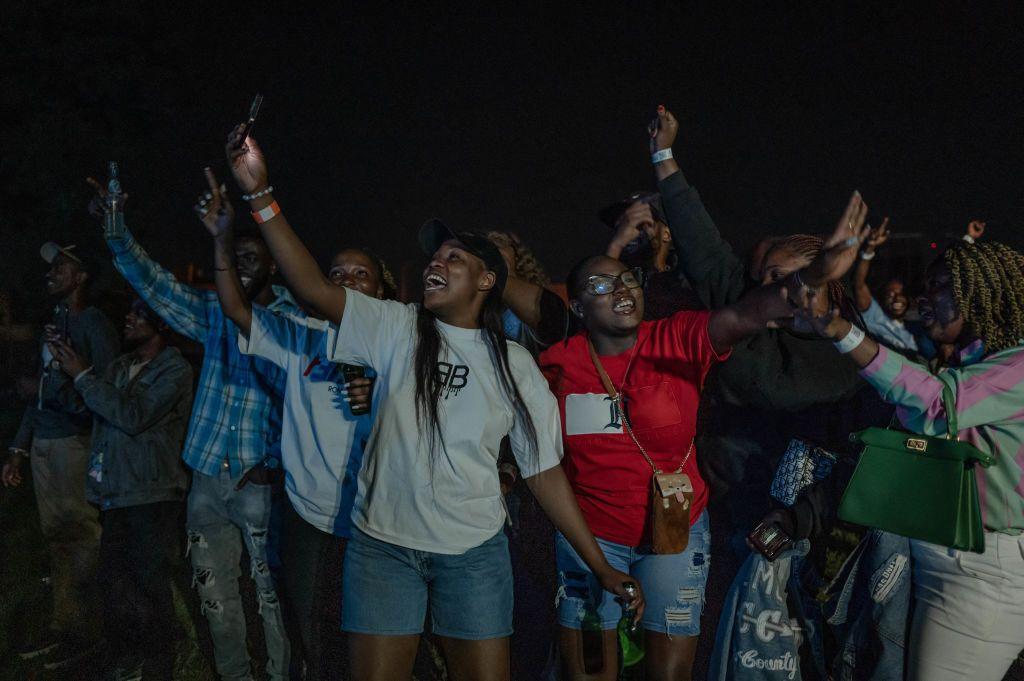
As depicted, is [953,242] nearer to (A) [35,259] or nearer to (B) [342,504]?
(B) [342,504]

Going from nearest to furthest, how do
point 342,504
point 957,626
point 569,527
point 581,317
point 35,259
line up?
point 957,626 < point 569,527 < point 342,504 < point 581,317 < point 35,259

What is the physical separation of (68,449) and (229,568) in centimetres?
190

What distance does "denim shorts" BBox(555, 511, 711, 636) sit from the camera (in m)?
3.11

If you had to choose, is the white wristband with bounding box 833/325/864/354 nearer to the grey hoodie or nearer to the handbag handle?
the handbag handle

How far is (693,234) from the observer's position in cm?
350

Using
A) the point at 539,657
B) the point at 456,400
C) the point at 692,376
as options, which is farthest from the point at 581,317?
the point at 539,657

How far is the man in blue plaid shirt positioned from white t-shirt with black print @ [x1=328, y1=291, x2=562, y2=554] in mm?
1276

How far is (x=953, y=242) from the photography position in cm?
280

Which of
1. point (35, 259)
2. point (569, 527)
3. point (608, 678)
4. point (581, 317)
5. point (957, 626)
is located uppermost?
point (35, 259)

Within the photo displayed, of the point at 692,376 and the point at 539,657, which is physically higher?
the point at 692,376

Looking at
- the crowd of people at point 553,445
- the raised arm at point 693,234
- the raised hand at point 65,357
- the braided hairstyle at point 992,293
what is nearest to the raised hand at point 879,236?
the crowd of people at point 553,445

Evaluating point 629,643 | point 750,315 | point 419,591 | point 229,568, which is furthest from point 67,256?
point 750,315

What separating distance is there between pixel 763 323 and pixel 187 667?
368 centimetres

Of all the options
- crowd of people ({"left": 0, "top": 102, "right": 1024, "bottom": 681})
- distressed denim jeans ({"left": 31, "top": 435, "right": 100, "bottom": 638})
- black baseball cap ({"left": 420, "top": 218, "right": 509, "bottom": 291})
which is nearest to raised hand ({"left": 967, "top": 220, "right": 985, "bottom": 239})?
crowd of people ({"left": 0, "top": 102, "right": 1024, "bottom": 681})
